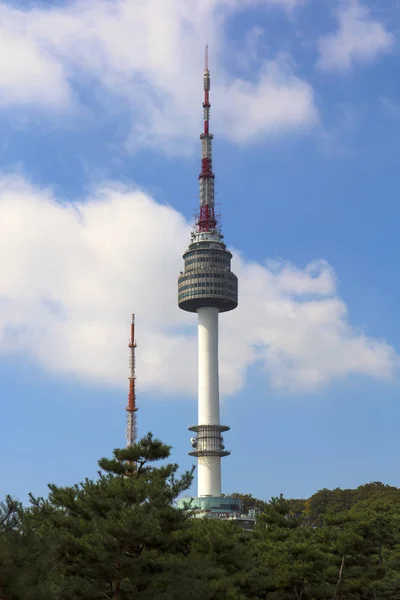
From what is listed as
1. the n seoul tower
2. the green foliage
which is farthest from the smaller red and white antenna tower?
the green foliage

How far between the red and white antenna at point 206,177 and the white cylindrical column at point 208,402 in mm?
26778

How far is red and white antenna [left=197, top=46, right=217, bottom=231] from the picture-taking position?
Result: 170m

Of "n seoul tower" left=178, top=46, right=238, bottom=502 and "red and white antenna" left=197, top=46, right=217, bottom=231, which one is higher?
"red and white antenna" left=197, top=46, right=217, bottom=231

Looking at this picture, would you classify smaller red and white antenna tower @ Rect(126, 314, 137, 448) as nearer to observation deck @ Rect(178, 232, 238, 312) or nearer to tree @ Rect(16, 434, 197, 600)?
observation deck @ Rect(178, 232, 238, 312)

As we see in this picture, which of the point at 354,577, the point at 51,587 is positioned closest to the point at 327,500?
the point at 354,577

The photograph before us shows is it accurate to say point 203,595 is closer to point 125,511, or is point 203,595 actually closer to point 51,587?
point 125,511

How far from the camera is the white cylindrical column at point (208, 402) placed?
6073 inches

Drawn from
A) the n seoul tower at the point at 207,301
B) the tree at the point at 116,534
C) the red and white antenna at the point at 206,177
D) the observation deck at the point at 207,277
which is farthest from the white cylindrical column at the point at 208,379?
the tree at the point at 116,534

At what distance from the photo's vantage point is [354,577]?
195ft

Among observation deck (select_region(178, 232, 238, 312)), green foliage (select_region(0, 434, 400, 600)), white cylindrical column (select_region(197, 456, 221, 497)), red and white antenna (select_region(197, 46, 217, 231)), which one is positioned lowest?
green foliage (select_region(0, 434, 400, 600))

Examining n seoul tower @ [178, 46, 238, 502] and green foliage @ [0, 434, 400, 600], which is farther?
n seoul tower @ [178, 46, 238, 502]

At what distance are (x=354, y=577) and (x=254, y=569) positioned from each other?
14624mm

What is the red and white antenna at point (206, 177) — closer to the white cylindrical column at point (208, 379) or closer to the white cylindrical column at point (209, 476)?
the white cylindrical column at point (208, 379)

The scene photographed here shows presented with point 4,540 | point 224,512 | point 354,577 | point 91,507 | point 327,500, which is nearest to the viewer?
point 4,540
